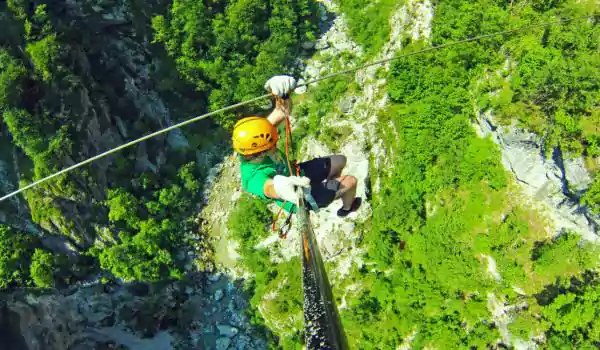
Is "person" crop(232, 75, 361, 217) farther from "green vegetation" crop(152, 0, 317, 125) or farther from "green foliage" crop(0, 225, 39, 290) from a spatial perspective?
"green foliage" crop(0, 225, 39, 290)

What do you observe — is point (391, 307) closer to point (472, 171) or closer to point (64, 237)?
point (472, 171)

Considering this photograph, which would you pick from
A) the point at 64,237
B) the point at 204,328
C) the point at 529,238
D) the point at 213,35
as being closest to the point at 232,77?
the point at 213,35

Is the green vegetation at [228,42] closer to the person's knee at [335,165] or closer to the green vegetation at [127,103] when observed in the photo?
the green vegetation at [127,103]

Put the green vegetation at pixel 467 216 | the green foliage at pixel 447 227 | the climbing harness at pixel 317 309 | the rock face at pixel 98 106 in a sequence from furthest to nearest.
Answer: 1. the rock face at pixel 98 106
2. the green foliage at pixel 447 227
3. the green vegetation at pixel 467 216
4. the climbing harness at pixel 317 309

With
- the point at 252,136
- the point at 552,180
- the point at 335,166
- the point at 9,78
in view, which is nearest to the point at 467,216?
the point at 552,180

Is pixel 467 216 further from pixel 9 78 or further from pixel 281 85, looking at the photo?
pixel 9 78

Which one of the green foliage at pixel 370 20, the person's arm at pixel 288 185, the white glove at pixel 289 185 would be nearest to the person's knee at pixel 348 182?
the person's arm at pixel 288 185
